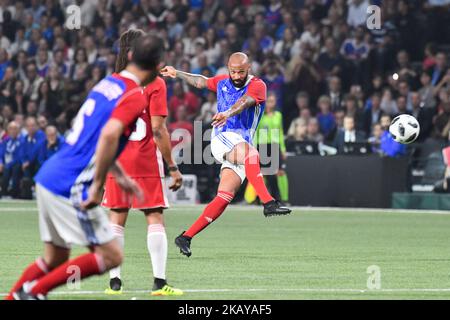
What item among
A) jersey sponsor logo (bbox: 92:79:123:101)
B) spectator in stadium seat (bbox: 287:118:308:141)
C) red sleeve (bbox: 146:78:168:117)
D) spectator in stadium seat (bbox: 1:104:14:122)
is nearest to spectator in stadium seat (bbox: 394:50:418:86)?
spectator in stadium seat (bbox: 287:118:308:141)

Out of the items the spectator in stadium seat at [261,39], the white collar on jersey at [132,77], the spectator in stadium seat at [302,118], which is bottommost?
the spectator in stadium seat at [302,118]

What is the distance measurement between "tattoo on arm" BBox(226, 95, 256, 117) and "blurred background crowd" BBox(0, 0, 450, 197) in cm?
1130

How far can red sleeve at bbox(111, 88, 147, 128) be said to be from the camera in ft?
28.4

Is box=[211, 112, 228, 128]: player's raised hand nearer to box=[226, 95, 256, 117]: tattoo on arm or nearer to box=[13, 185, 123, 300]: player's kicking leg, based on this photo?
box=[226, 95, 256, 117]: tattoo on arm

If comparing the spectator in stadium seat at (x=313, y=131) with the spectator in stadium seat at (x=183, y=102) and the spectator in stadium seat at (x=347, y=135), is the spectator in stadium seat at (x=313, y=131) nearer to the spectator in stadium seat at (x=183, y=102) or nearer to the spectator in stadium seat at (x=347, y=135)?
the spectator in stadium seat at (x=347, y=135)

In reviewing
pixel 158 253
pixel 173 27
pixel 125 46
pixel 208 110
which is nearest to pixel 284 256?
pixel 158 253

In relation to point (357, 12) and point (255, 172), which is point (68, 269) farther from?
point (357, 12)

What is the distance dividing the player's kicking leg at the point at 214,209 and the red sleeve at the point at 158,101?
2.47m

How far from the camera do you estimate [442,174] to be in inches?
987

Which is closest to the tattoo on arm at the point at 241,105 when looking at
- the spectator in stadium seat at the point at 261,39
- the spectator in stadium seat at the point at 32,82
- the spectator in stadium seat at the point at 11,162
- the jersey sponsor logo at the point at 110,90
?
the jersey sponsor logo at the point at 110,90

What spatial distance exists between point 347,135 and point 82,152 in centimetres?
1764

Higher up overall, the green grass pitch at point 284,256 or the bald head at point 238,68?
the bald head at point 238,68

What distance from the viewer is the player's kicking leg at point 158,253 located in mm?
11027
